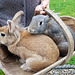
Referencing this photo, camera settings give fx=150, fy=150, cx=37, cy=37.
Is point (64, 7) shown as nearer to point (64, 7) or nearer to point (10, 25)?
point (64, 7)

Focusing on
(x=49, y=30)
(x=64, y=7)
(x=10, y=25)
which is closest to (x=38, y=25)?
(x=49, y=30)

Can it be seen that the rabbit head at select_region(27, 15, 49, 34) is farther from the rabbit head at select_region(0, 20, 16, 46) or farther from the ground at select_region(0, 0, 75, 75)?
the ground at select_region(0, 0, 75, 75)

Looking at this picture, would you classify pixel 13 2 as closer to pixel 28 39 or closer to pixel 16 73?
pixel 28 39

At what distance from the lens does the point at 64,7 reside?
3881mm

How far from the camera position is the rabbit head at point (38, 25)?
105 cm

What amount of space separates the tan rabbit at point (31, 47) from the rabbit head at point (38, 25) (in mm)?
44

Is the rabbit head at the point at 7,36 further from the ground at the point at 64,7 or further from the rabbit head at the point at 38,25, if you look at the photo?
the ground at the point at 64,7

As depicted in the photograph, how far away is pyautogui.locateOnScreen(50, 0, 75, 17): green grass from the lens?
3.50 meters

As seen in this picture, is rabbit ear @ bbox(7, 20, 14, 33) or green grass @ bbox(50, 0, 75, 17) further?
green grass @ bbox(50, 0, 75, 17)

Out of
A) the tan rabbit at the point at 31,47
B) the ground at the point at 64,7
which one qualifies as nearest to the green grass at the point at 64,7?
the ground at the point at 64,7

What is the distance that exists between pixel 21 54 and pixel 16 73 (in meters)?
0.13

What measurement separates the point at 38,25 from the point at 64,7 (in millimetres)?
2955

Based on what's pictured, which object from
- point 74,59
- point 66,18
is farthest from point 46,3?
point 74,59

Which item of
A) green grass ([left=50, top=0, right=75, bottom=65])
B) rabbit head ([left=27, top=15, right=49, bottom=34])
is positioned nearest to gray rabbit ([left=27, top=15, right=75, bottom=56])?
rabbit head ([left=27, top=15, right=49, bottom=34])
